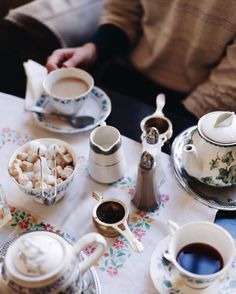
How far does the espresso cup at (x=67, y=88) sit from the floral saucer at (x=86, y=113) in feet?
0.10

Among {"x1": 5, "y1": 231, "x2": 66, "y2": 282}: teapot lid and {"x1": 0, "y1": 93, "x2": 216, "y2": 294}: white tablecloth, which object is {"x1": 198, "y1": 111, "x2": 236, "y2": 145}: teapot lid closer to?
{"x1": 0, "y1": 93, "x2": 216, "y2": 294}: white tablecloth

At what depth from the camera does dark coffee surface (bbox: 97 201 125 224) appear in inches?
35.2

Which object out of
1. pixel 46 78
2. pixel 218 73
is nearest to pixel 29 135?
pixel 46 78

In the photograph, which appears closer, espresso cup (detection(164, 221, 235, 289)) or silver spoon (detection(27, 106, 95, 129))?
espresso cup (detection(164, 221, 235, 289))

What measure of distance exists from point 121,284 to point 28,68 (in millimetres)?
633

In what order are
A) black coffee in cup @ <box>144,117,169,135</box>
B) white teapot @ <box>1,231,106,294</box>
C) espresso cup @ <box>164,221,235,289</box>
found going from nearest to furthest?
1. white teapot @ <box>1,231,106,294</box>
2. espresso cup @ <box>164,221,235,289</box>
3. black coffee in cup @ <box>144,117,169,135</box>

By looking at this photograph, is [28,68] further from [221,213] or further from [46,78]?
[221,213]

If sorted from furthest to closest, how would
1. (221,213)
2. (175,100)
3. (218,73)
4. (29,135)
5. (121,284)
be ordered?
(175,100) < (218,73) < (29,135) < (221,213) < (121,284)

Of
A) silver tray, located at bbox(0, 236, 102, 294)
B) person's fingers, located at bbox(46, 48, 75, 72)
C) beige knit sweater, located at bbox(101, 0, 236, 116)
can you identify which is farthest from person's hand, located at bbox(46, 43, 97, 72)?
silver tray, located at bbox(0, 236, 102, 294)

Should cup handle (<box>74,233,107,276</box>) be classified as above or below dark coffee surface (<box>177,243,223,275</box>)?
above

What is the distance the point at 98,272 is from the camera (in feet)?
2.76

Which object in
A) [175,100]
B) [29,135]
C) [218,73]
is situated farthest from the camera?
[175,100]

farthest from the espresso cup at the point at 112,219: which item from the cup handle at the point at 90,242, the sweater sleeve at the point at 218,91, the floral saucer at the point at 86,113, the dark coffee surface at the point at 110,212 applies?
the sweater sleeve at the point at 218,91

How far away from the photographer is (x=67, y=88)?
115 centimetres
